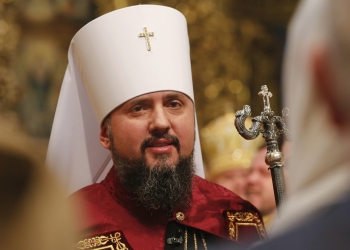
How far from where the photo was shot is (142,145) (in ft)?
10.6

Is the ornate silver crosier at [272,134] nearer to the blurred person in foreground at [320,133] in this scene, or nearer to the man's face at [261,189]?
the man's face at [261,189]

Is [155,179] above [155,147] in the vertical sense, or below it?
below

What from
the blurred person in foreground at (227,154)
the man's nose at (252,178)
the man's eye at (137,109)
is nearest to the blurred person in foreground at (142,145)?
the man's eye at (137,109)

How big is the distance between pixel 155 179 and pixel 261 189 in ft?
5.96

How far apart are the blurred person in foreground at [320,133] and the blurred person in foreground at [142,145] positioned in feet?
6.59

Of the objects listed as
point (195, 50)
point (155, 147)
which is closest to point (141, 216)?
point (155, 147)

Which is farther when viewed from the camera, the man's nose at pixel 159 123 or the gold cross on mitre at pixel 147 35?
the gold cross on mitre at pixel 147 35

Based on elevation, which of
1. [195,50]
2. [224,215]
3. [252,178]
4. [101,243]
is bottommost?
[101,243]

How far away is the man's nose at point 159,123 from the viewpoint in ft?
10.5

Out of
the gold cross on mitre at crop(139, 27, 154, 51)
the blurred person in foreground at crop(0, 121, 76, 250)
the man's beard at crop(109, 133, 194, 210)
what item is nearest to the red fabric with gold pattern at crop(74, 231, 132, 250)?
the man's beard at crop(109, 133, 194, 210)

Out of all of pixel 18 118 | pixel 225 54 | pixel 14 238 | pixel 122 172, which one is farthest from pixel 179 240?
pixel 225 54

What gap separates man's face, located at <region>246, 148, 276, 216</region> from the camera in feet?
15.9

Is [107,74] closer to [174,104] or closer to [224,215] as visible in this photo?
[174,104]

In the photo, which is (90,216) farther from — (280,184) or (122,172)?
(280,184)
